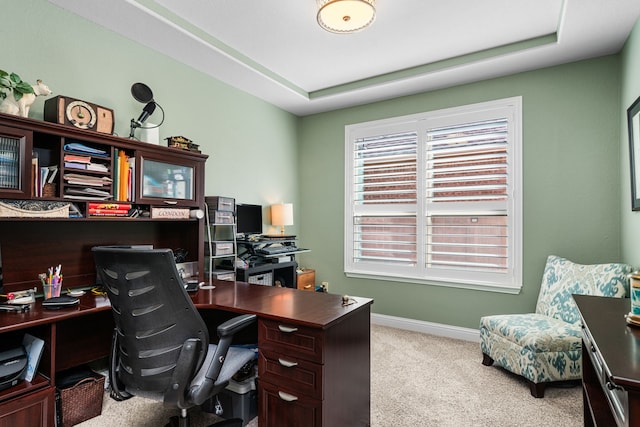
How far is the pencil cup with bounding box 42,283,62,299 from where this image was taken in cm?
204

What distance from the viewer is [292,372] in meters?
1.69

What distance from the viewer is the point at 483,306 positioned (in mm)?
3484

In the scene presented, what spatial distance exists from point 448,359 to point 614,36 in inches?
114

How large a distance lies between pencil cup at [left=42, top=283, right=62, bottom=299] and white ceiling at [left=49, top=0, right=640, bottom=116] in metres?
1.84

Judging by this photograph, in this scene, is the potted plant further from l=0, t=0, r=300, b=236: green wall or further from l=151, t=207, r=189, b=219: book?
l=151, t=207, r=189, b=219: book

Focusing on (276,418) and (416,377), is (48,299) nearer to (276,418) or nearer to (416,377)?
(276,418)

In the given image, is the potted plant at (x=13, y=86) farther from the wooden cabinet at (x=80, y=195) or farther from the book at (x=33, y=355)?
the book at (x=33, y=355)

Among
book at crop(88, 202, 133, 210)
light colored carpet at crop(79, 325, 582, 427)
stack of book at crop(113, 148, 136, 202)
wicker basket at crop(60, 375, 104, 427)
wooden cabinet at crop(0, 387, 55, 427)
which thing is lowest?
light colored carpet at crop(79, 325, 582, 427)

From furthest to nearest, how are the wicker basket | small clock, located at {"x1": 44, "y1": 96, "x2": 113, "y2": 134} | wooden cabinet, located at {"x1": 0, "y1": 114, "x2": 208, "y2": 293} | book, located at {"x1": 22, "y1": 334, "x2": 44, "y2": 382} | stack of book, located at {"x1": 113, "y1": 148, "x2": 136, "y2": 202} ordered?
stack of book, located at {"x1": 113, "y1": 148, "x2": 136, "y2": 202}
small clock, located at {"x1": 44, "y1": 96, "x2": 113, "y2": 134}
the wicker basket
wooden cabinet, located at {"x1": 0, "y1": 114, "x2": 208, "y2": 293}
book, located at {"x1": 22, "y1": 334, "x2": 44, "y2": 382}

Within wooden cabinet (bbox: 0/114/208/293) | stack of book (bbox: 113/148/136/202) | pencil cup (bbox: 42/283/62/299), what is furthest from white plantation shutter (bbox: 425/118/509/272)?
pencil cup (bbox: 42/283/62/299)

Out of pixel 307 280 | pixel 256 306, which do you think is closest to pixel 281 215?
pixel 307 280

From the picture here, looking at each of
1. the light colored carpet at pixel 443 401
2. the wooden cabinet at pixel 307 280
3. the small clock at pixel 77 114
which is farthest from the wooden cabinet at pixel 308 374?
the wooden cabinet at pixel 307 280


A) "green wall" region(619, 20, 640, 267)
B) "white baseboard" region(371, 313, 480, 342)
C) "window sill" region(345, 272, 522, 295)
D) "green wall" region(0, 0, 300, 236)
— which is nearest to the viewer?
"green wall" region(0, 0, 300, 236)

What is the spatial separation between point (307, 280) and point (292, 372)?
8.41ft
